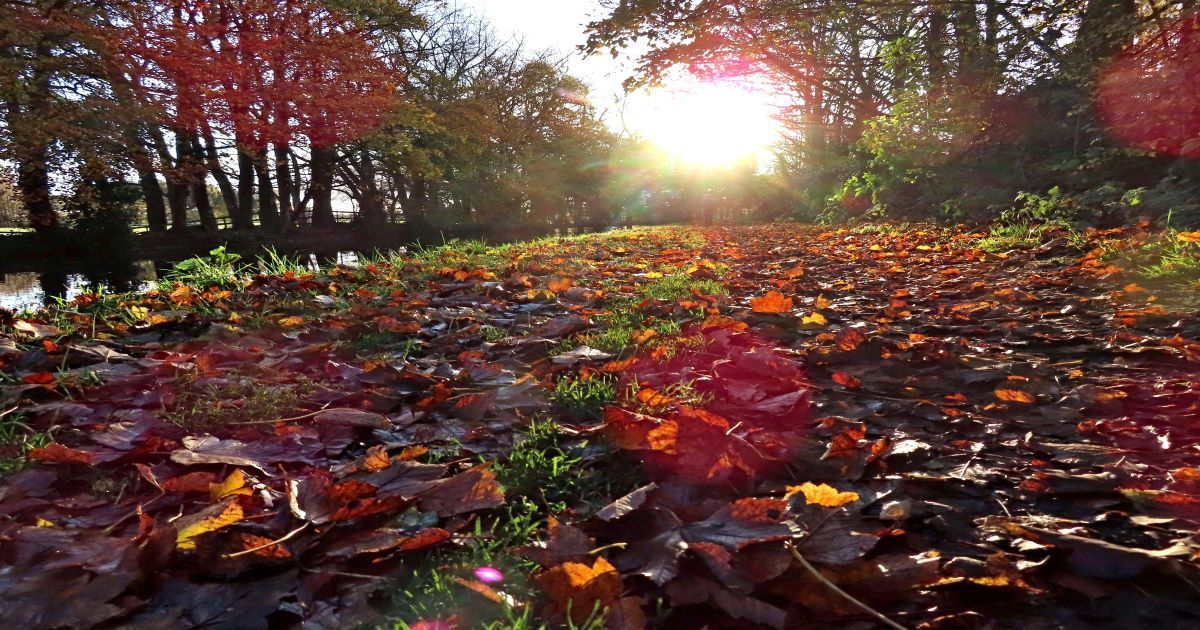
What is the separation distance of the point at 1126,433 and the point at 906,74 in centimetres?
1235

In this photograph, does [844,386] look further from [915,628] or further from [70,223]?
[70,223]

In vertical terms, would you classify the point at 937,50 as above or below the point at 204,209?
above

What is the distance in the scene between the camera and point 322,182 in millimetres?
26266

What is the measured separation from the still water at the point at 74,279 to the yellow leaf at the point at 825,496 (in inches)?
344

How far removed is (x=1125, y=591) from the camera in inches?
38.2

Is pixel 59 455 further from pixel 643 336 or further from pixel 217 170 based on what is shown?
pixel 217 170

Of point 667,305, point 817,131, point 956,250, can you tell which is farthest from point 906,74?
point 667,305

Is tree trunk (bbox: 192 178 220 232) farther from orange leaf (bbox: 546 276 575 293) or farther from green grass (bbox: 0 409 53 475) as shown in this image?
green grass (bbox: 0 409 53 475)

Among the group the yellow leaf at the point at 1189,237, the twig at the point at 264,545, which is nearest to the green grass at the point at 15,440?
the twig at the point at 264,545

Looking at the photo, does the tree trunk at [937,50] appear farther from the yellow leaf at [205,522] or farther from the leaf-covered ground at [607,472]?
the yellow leaf at [205,522]

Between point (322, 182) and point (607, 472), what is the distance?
28178mm

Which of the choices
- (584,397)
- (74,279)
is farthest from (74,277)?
(584,397)

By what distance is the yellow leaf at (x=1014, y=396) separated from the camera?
1850mm

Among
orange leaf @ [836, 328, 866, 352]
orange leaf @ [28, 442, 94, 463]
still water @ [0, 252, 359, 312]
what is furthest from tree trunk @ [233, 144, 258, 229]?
orange leaf @ [836, 328, 866, 352]
